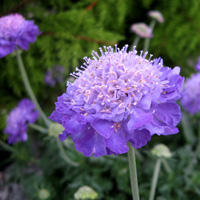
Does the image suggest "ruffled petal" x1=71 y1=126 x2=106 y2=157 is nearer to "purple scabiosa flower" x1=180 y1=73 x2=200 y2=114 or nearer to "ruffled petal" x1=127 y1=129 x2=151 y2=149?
"ruffled petal" x1=127 y1=129 x2=151 y2=149

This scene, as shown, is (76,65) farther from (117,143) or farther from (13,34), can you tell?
(117,143)

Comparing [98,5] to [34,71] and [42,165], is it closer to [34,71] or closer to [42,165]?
[34,71]

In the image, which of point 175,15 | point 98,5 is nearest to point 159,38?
point 175,15

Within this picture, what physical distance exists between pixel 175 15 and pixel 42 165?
1977mm

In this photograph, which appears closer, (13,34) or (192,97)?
(13,34)

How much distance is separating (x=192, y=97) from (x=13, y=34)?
1.28 meters

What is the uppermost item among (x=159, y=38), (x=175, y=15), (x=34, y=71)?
(x=175, y=15)

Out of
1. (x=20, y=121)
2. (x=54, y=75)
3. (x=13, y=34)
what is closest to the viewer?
(x=13, y=34)

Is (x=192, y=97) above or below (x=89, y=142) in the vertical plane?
below

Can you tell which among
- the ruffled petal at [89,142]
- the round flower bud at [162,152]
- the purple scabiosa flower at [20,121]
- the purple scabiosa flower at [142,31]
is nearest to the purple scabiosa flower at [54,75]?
the purple scabiosa flower at [20,121]

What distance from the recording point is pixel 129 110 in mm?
803

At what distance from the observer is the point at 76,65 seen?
2.23 metres

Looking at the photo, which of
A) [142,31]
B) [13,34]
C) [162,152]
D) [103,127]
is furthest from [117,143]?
[142,31]

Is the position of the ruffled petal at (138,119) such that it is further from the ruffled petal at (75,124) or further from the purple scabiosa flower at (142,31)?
the purple scabiosa flower at (142,31)
